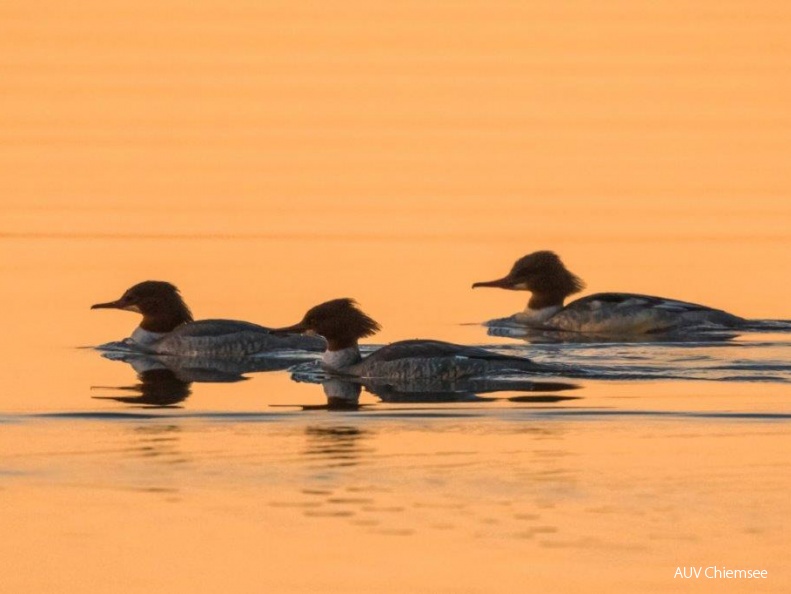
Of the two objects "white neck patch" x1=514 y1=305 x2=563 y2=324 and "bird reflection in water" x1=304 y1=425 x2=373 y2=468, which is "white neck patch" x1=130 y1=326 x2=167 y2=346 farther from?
"bird reflection in water" x1=304 y1=425 x2=373 y2=468

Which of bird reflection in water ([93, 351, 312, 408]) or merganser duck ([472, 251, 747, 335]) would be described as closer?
bird reflection in water ([93, 351, 312, 408])

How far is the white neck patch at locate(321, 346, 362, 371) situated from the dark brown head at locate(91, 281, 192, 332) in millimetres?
3095

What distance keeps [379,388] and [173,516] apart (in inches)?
231

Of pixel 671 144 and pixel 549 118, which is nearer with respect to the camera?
pixel 671 144

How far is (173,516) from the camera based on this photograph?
13781 millimetres

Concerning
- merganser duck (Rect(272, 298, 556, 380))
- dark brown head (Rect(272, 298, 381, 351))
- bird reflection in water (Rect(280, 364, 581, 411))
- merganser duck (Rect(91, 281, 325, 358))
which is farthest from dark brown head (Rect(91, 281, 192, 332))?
bird reflection in water (Rect(280, 364, 581, 411))

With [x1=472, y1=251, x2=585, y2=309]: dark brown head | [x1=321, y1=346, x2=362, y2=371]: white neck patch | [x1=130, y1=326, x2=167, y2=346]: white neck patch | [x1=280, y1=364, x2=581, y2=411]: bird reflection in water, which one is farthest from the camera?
[x1=472, y1=251, x2=585, y2=309]: dark brown head

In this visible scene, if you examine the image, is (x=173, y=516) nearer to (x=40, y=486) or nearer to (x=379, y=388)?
(x=40, y=486)

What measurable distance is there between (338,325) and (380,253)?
348 inches

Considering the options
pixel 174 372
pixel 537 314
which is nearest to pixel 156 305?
pixel 174 372

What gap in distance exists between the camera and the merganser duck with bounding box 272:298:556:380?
19.6 metres

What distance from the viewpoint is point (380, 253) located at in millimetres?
29438

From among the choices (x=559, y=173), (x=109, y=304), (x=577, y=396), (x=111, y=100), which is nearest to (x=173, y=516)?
(x=577, y=396)

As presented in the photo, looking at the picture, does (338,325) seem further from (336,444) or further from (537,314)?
(537,314)
